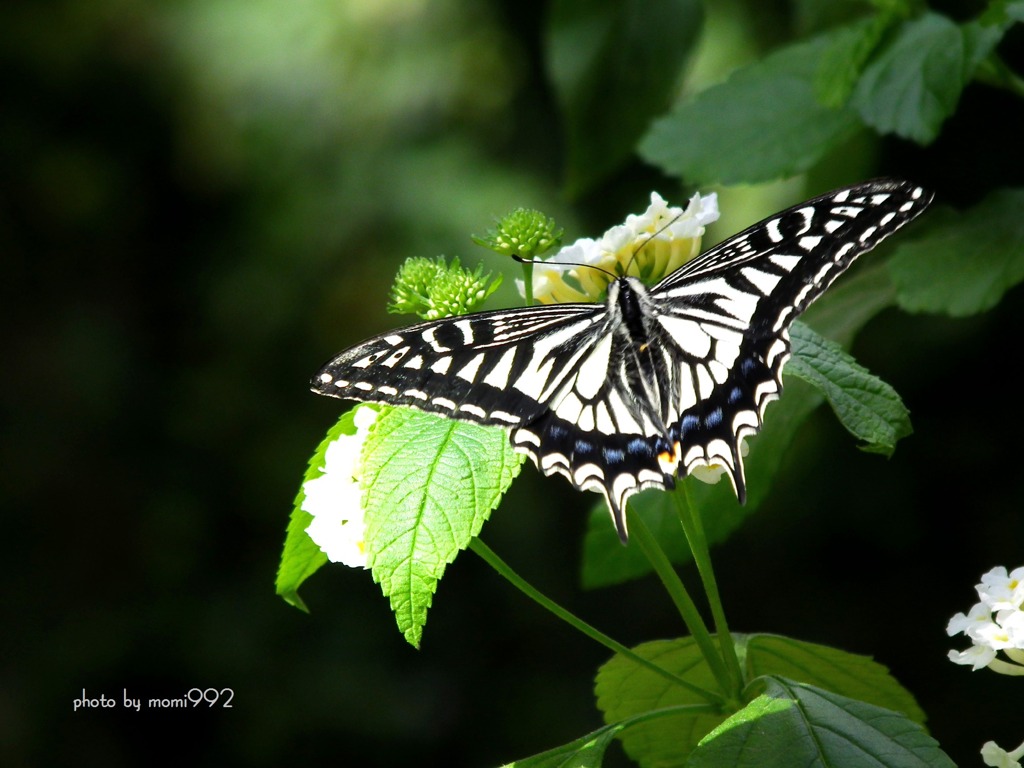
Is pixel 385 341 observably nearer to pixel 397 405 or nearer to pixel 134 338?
pixel 397 405

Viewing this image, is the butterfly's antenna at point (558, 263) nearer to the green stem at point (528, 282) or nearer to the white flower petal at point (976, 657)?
the green stem at point (528, 282)

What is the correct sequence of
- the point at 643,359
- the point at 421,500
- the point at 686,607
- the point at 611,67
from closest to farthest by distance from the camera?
the point at 421,500
the point at 686,607
the point at 643,359
the point at 611,67

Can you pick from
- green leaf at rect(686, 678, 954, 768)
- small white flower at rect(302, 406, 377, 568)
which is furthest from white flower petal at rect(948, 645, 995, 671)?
small white flower at rect(302, 406, 377, 568)

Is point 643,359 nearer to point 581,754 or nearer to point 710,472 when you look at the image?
point 710,472

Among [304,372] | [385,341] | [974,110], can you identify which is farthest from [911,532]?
[385,341]

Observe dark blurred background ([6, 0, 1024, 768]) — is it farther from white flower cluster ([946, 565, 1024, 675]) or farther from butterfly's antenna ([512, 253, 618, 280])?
white flower cluster ([946, 565, 1024, 675])

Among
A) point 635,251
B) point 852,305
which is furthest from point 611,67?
point 635,251
